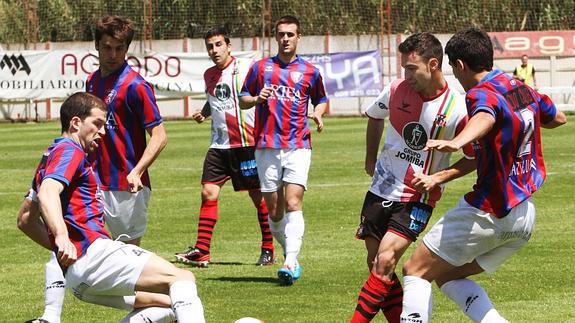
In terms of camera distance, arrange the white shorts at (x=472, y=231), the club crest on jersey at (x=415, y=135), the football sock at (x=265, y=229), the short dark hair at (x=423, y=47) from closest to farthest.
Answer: the white shorts at (x=472, y=231) → the short dark hair at (x=423, y=47) → the club crest on jersey at (x=415, y=135) → the football sock at (x=265, y=229)

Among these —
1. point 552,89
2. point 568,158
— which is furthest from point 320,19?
point 568,158

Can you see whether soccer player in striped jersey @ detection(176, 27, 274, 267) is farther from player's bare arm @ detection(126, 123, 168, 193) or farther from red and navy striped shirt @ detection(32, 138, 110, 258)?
red and navy striped shirt @ detection(32, 138, 110, 258)

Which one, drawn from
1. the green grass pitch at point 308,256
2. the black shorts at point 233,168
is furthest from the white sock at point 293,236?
the black shorts at point 233,168

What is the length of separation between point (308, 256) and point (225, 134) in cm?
164

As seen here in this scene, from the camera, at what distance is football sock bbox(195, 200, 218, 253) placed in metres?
10.8

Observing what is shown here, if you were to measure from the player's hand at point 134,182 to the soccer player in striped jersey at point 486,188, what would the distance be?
185 cm

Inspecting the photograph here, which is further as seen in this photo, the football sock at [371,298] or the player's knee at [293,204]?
the player's knee at [293,204]

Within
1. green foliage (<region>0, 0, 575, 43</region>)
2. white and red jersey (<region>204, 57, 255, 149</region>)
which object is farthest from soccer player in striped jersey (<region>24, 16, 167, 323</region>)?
green foliage (<region>0, 0, 575, 43</region>)

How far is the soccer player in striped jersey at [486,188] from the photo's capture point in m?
6.21

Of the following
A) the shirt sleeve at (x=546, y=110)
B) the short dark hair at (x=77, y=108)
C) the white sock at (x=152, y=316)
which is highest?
the short dark hair at (x=77, y=108)

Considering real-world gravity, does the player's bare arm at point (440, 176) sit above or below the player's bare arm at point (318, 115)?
above

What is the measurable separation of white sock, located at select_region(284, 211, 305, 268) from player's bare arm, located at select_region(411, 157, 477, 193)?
9.34 ft

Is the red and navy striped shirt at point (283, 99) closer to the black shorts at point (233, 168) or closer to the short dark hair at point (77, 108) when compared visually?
the black shorts at point (233, 168)

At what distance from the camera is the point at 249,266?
1048 centimetres
